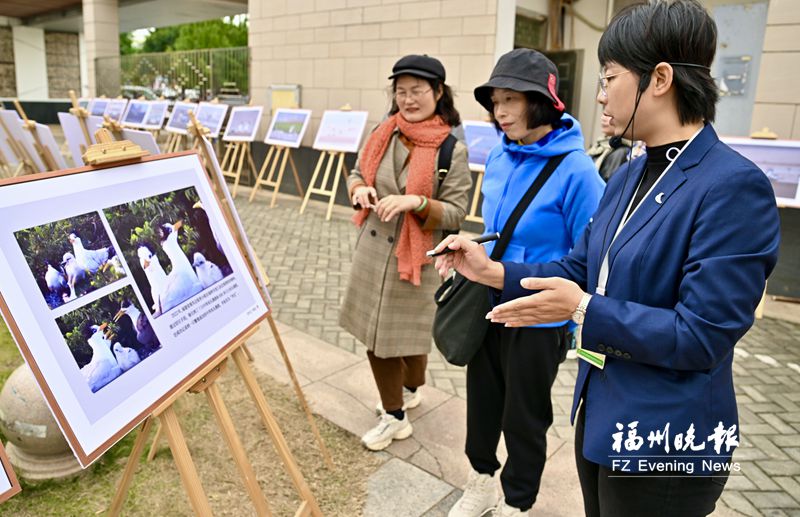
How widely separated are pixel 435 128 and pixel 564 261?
3.89 ft

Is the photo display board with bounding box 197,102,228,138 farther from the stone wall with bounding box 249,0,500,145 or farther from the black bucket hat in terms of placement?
the black bucket hat

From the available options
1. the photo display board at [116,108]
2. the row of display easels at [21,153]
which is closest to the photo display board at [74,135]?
the row of display easels at [21,153]

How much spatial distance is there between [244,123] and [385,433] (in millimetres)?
8804

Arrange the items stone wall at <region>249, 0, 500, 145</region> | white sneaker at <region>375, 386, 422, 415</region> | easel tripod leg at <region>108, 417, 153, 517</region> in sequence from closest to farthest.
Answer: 1. easel tripod leg at <region>108, 417, 153, 517</region>
2. white sneaker at <region>375, 386, 422, 415</region>
3. stone wall at <region>249, 0, 500, 145</region>

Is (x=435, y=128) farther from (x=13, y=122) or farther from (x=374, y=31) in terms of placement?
(x=374, y=31)

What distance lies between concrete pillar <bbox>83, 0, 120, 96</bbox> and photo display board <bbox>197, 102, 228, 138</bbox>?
7.01 meters

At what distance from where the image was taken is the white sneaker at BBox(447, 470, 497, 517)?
253cm

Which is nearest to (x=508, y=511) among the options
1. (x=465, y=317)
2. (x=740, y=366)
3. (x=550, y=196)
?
(x=465, y=317)

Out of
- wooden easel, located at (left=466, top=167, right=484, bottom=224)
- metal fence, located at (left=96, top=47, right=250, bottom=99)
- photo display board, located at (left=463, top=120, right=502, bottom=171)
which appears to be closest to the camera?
photo display board, located at (left=463, top=120, right=502, bottom=171)

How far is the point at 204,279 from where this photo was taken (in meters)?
2.00

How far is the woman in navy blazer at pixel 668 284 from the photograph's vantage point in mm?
1252

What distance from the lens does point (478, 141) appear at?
7.78 m

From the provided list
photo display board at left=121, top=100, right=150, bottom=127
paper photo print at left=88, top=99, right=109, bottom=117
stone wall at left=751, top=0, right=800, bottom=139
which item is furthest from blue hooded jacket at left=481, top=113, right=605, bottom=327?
paper photo print at left=88, top=99, right=109, bottom=117

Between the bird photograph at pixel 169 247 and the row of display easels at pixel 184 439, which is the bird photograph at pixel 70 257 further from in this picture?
the row of display easels at pixel 184 439
